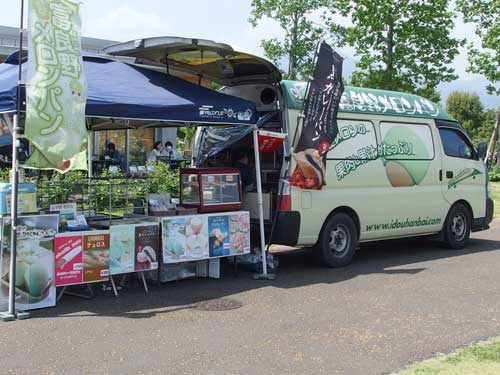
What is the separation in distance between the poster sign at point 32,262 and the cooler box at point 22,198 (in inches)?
6.8

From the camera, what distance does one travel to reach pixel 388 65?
22.5 metres

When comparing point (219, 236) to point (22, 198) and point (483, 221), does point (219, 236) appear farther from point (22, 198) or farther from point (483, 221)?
point (483, 221)

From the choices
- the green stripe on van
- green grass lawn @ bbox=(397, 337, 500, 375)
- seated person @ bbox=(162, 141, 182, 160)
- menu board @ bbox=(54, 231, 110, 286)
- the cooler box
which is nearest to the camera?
green grass lawn @ bbox=(397, 337, 500, 375)

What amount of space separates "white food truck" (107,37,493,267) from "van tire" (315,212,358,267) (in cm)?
1

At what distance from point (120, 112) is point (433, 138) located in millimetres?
5710

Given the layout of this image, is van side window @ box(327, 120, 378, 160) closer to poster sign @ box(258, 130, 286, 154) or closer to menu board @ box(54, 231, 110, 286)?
poster sign @ box(258, 130, 286, 154)

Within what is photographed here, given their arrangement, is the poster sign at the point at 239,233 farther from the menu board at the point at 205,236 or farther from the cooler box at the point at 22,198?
the cooler box at the point at 22,198

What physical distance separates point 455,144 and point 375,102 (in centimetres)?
221

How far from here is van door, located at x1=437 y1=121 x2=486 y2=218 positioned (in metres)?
10.5

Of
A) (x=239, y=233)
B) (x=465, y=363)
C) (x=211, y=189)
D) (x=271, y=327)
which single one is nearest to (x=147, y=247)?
(x=211, y=189)

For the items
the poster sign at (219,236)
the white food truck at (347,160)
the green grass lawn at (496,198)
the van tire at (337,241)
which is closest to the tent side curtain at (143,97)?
the white food truck at (347,160)

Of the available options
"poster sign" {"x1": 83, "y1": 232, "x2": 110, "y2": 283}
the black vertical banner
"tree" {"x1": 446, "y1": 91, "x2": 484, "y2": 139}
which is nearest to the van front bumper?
the black vertical banner

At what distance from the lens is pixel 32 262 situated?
6391mm

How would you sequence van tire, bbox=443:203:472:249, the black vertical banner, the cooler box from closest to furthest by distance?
1. the cooler box
2. the black vertical banner
3. van tire, bbox=443:203:472:249
